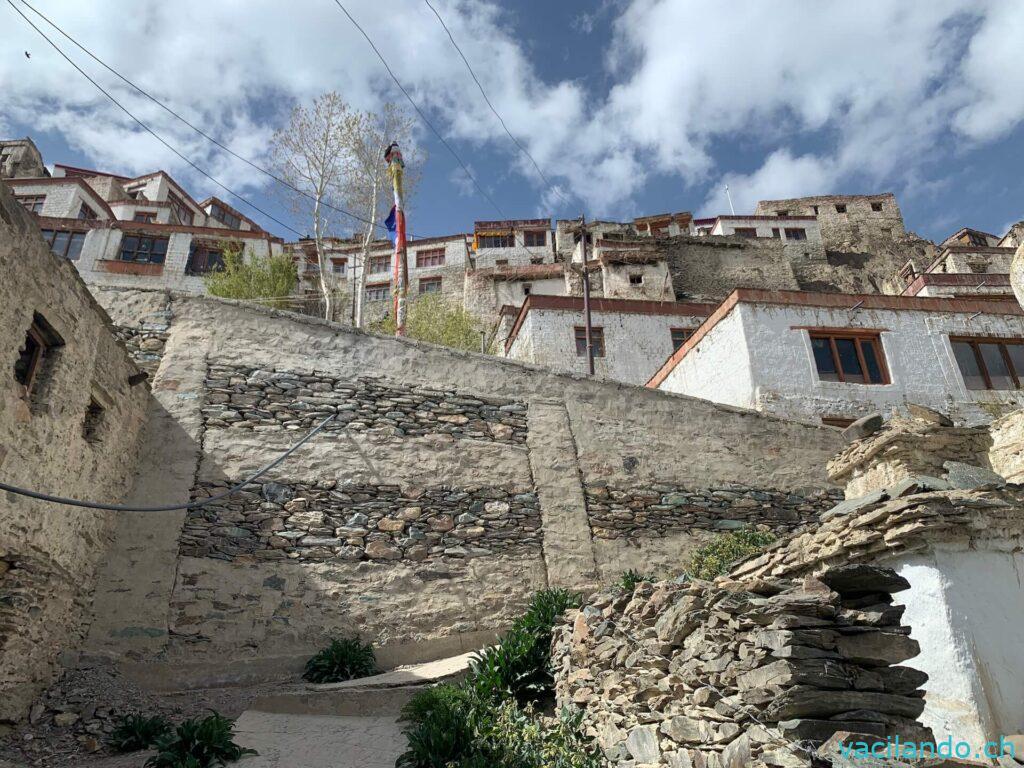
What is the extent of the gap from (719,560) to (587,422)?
9.53 feet

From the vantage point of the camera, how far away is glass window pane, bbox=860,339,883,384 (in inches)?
613

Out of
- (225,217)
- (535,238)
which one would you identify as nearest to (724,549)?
(535,238)

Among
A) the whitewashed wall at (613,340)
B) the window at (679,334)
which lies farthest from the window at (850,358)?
the window at (679,334)

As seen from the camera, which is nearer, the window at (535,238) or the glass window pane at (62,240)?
the glass window pane at (62,240)

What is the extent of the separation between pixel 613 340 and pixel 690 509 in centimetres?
1249

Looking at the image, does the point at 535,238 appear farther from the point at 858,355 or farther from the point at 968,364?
the point at 968,364

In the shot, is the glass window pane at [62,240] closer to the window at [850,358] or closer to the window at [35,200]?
the window at [35,200]

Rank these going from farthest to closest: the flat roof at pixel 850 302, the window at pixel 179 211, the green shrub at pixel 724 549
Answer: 1. the window at pixel 179 211
2. the flat roof at pixel 850 302
3. the green shrub at pixel 724 549

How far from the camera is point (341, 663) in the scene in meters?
8.27

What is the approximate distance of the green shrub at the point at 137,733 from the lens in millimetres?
6523

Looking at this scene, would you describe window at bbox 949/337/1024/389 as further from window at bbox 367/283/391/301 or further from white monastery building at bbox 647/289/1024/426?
window at bbox 367/283/391/301

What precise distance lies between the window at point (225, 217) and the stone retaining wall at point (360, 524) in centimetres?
4491

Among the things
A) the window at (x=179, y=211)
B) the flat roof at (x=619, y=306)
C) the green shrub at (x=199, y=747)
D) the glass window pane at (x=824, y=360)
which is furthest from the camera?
the window at (x=179, y=211)

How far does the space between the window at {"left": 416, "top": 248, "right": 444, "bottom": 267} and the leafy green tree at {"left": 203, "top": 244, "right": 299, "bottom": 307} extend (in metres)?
11.6
